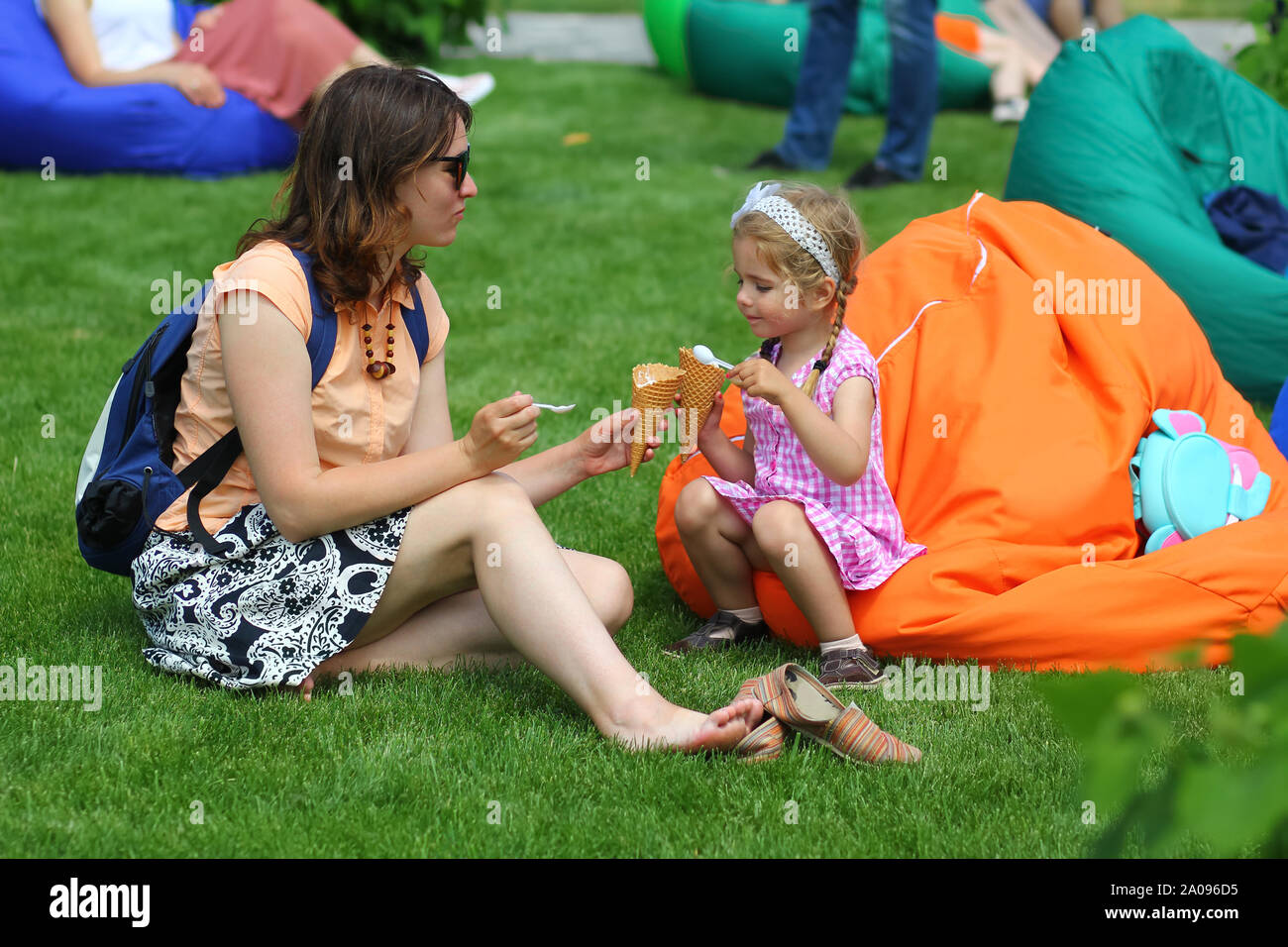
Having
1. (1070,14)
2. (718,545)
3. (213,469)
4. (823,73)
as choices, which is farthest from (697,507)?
(1070,14)

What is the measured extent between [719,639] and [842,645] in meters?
0.32

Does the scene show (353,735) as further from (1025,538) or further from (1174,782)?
(1174,782)

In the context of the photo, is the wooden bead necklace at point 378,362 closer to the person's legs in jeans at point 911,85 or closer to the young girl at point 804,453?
the young girl at point 804,453

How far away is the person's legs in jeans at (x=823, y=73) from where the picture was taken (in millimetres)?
7980

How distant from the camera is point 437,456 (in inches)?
109

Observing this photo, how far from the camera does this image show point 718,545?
3.29 meters

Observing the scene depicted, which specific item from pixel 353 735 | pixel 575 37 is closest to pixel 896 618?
pixel 353 735

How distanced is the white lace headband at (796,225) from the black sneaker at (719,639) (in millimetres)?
844

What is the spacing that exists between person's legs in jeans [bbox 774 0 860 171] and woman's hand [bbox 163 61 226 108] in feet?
10.4

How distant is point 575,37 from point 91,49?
5806mm

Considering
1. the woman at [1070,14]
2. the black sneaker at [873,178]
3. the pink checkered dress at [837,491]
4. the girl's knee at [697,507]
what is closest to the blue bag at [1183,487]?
the pink checkered dress at [837,491]

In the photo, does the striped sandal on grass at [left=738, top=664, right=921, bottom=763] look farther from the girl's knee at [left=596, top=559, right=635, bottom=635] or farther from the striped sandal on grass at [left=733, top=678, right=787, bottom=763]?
the girl's knee at [left=596, top=559, right=635, bottom=635]

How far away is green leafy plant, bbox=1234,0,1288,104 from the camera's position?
20.6 ft

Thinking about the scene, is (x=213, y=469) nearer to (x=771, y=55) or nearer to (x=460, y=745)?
(x=460, y=745)
